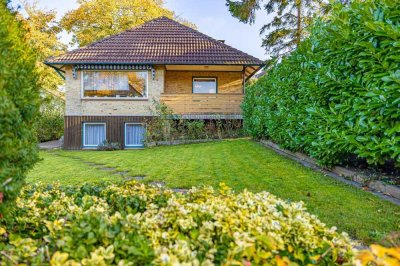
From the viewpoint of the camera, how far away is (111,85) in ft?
55.0

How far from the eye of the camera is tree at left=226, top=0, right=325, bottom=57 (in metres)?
17.8

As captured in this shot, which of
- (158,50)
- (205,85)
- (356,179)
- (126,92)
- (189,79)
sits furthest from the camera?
(205,85)

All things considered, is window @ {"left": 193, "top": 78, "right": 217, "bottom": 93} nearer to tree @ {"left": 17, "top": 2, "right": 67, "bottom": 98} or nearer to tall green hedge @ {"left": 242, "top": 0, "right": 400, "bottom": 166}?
tall green hedge @ {"left": 242, "top": 0, "right": 400, "bottom": 166}

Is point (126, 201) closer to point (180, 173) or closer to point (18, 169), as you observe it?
point (18, 169)

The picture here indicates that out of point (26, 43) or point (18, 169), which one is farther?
point (26, 43)

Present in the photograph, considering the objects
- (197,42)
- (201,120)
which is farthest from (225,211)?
(197,42)

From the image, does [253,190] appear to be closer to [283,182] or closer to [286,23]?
[283,182]

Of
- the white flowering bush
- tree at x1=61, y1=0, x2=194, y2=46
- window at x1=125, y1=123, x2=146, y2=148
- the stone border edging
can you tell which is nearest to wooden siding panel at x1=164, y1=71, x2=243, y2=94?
window at x1=125, y1=123, x2=146, y2=148

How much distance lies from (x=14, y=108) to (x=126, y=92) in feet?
49.7

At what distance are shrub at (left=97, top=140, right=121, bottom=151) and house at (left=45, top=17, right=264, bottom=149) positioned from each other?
1.59ft

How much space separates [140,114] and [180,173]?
34.0 feet

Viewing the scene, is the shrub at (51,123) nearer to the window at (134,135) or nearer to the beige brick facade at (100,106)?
the beige brick facade at (100,106)

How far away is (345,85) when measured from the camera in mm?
5180

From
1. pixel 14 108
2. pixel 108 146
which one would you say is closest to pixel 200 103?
pixel 108 146
